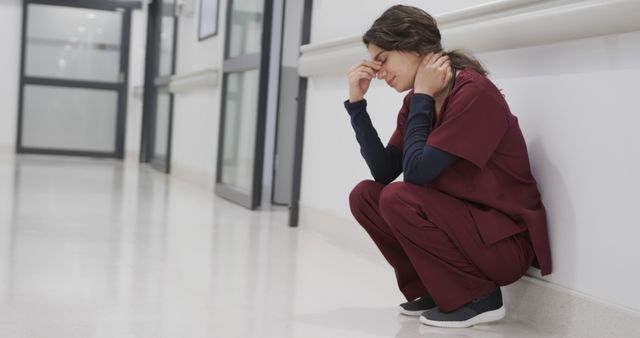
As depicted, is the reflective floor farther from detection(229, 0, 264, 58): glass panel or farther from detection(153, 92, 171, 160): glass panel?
detection(153, 92, 171, 160): glass panel

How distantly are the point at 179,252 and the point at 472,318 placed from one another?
1541 mm

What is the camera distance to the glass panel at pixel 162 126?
870 cm

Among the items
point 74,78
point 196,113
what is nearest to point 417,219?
point 196,113

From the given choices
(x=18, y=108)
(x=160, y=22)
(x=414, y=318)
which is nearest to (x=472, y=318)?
(x=414, y=318)

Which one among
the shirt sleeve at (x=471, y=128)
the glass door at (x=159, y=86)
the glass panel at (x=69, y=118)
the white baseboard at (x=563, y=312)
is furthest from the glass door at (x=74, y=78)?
the shirt sleeve at (x=471, y=128)

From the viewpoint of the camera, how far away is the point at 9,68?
33.8 feet

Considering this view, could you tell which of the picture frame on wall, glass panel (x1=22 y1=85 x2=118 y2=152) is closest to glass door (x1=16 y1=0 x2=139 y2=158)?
glass panel (x1=22 y1=85 x2=118 y2=152)

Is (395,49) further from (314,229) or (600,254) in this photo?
(314,229)

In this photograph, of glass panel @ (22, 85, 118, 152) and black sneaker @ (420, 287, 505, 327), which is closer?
black sneaker @ (420, 287, 505, 327)

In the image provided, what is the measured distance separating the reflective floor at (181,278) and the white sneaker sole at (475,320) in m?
0.02

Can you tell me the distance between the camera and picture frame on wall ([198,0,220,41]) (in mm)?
6699

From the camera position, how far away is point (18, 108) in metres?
10.3

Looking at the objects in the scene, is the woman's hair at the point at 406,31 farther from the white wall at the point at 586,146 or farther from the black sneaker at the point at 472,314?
the black sneaker at the point at 472,314

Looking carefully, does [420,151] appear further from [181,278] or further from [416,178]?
[181,278]
